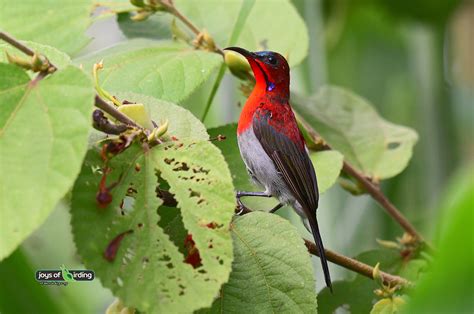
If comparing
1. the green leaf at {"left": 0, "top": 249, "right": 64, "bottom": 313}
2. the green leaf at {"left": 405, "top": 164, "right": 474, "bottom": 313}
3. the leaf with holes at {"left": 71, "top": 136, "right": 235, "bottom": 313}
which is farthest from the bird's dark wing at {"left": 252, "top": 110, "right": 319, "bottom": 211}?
the green leaf at {"left": 405, "top": 164, "right": 474, "bottom": 313}

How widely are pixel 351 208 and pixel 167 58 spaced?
1.55 meters

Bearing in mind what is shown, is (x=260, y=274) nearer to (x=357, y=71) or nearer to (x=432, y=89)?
(x=432, y=89)

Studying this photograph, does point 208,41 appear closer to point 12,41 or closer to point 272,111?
point 272,111

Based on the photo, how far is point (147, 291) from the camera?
40.9 inches

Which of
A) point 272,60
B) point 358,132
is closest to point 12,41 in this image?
point 272,60

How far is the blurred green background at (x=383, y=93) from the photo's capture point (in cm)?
246

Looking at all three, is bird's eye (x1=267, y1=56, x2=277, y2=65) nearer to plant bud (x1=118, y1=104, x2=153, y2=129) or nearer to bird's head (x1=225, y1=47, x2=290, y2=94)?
bird's head (x1=225, y1=47, x2=290, y2=94)

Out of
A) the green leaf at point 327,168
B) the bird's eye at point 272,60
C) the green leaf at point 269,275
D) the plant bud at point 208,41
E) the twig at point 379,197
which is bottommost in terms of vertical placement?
the twig at point 379,197

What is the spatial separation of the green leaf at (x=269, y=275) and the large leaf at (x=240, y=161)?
39 cm

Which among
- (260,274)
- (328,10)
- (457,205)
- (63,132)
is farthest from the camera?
(328,10)

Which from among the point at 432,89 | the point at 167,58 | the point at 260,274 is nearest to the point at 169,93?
the point at 167,58

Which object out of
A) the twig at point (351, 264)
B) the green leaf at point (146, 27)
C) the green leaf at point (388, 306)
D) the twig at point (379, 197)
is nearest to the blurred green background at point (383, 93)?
the green leaf at point (146, 27)

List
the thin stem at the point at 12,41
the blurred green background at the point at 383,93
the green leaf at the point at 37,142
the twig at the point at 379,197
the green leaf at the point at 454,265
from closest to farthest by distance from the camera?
the green leaf at the point at 454,265, the green leaf at the point at 37,142, the thin stem at the point at 12,41, the twig at the point at 379,197, the blurred green background at the point at 383,93

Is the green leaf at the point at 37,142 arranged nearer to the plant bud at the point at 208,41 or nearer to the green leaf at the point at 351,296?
the plant bud at the point at 208,41
